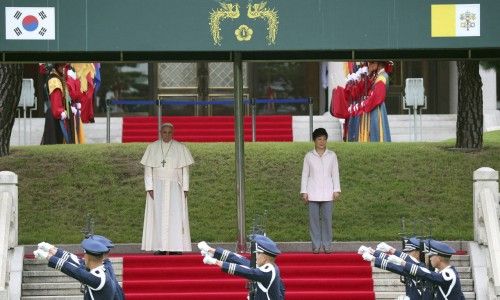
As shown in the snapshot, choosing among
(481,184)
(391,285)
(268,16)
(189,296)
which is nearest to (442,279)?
(391,285)

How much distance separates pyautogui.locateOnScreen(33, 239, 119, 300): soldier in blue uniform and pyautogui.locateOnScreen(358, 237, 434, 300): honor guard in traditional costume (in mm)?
2484

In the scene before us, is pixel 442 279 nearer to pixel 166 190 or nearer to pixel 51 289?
pixel 51 289

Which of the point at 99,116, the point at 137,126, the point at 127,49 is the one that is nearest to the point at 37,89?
the point at 99,116

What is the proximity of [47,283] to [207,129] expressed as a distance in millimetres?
13391

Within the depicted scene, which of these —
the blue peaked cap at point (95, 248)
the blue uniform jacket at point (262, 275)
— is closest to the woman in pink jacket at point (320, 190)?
the blue uniform jacket at point (262, 275)

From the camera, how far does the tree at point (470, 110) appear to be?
29.4 m

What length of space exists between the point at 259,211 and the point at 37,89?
14.4 m

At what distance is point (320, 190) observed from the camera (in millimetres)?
23578

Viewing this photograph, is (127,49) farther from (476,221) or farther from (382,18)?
(476,221)

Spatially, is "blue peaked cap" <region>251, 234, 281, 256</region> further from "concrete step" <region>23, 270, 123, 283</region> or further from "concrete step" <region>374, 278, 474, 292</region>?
"concrete step" <region>23, 270, 123, 283</region>

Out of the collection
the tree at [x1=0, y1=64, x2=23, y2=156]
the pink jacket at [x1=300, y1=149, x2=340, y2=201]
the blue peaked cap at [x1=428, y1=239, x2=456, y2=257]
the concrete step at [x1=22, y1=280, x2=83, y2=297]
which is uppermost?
the tree at [x1=0, y1=64, x2=23, y2=156]

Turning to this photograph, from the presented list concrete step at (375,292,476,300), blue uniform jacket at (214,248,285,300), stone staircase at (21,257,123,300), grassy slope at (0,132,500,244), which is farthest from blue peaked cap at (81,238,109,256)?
grassy slope at (0,132,500,244)

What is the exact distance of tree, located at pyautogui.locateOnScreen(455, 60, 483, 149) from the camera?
2941cm

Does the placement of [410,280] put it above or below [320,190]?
below
